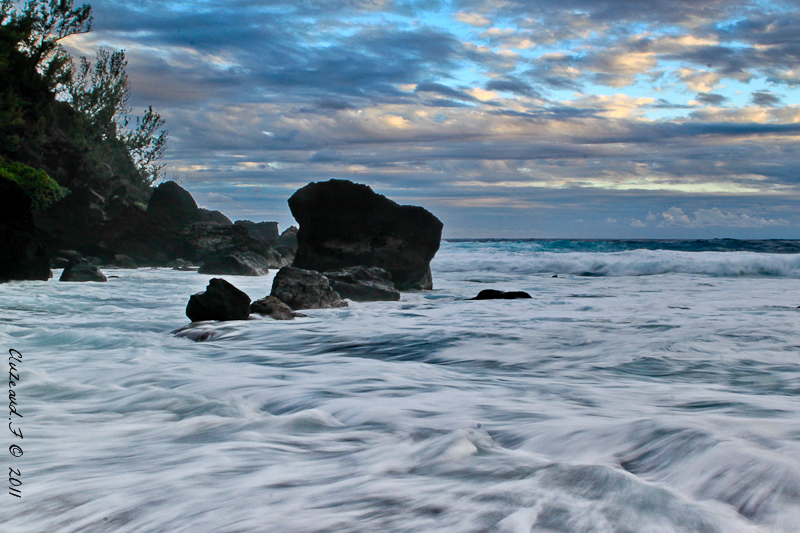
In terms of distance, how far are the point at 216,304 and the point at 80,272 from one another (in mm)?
7955

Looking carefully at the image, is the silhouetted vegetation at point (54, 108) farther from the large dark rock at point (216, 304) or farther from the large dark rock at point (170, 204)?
the large dark rock at point (216, 304)

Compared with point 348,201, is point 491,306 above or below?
below

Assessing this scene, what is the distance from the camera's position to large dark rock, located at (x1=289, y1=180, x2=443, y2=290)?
1308cm

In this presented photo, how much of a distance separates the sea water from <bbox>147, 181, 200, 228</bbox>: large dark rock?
25.8 meters

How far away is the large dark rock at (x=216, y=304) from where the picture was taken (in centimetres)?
703

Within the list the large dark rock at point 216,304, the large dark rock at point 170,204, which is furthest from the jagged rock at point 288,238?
the large dark rock at point 216,304

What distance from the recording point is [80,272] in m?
13.1

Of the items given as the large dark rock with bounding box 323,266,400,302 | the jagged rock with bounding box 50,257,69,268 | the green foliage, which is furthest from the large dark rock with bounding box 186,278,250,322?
the jagged rock with bounding box 50,257,69,268

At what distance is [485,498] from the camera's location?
1918mm

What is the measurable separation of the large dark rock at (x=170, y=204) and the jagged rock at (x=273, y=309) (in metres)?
25.1

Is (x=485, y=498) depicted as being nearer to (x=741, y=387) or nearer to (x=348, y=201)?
(x=741, y=387)

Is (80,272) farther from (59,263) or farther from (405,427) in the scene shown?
(405,427)

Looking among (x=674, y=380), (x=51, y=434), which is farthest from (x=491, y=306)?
(x=51, y=434)

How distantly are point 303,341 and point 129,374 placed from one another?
2050mm
